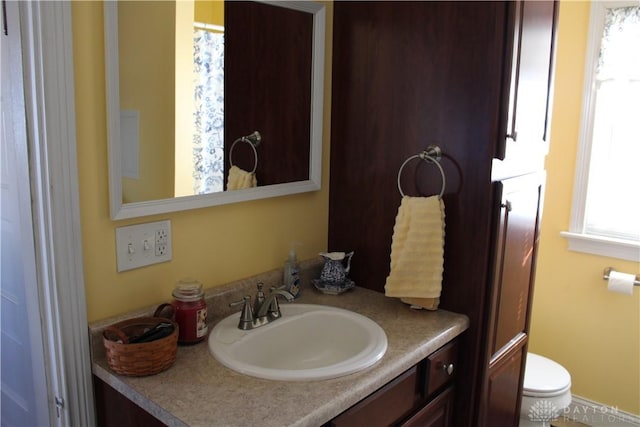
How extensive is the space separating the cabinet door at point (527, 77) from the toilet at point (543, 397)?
3.29 feet

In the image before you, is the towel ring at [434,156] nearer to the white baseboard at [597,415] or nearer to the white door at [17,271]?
the white door at [17,271]

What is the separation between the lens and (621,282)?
231 centimetres

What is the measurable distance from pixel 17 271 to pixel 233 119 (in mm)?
705

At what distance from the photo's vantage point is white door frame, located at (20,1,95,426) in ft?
3.46

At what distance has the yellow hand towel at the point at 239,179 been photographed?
1499 millimetres

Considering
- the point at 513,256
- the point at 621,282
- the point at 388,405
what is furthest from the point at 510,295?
the point at 621,282

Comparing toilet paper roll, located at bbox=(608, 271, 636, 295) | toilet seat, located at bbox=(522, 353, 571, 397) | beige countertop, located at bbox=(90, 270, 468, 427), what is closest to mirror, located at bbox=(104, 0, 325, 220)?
beige countertop, located at bbox=(90, 270, 468, 427)

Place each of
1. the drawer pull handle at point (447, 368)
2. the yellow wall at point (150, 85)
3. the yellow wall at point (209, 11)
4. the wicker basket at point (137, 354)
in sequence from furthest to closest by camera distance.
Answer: the drawer pull handle at point (447, 368) → the yellow wall at point (209, 11) → the yellow wall at point (150, 85) → the wicker basket at point (137, 354)

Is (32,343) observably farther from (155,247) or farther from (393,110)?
(393,110)

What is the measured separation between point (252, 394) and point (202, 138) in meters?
0.69

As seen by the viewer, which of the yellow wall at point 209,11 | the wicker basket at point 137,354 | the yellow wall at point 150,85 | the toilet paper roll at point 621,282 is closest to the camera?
the wicker basket at point 137,354

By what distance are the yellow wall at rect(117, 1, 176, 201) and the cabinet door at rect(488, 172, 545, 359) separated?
0.92 metres

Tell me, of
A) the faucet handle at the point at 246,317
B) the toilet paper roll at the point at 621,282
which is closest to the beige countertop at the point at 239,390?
the faucet handle at the point at 246,317

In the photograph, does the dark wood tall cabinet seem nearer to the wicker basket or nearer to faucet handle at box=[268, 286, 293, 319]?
faucet handle at box=[268, 286, 293, 319]
